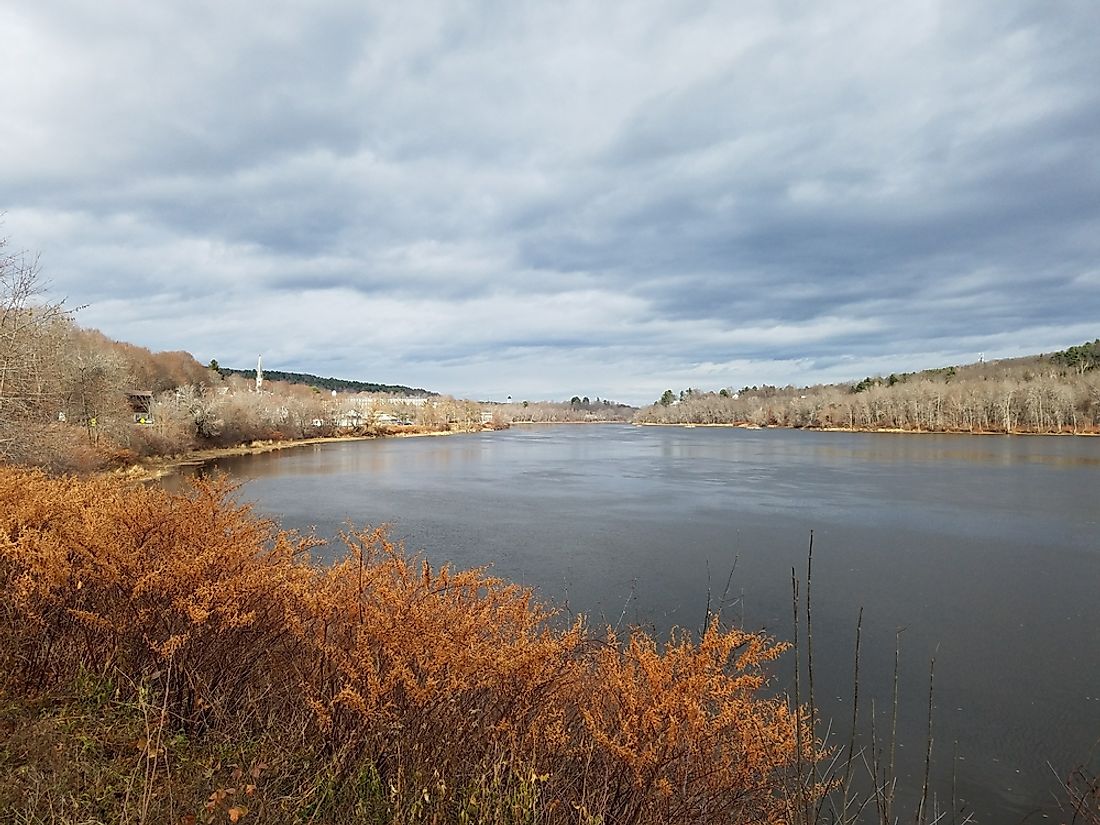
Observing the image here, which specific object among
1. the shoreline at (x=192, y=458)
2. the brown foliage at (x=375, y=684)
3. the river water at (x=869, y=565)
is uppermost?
the brown foliage at (x=375, y=684)

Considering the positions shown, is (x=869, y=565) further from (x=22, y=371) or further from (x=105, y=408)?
(x=105, y=408)

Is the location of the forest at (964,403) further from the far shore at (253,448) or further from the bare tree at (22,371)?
the bare tree at (22,371)

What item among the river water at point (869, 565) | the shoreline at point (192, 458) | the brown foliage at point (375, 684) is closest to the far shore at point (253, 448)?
the shoreline at point (192, 458)

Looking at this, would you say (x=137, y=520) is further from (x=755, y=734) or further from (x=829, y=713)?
(x=829, y=713)

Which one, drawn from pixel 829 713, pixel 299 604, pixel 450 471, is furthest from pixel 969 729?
pixel 450 471

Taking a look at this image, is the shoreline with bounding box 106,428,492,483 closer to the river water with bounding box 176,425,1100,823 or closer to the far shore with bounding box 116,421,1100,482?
the far shore with bounding box 116,421,1100,482

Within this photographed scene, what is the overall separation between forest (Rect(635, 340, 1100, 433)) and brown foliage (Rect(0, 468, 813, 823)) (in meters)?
84.1

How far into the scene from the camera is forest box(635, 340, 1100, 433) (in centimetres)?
7112

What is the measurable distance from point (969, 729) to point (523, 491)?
67.1 ft

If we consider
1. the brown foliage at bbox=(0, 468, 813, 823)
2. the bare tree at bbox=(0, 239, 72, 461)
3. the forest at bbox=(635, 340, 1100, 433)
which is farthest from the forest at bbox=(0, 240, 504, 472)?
the forest at bbox=(635, 340, 1100, 433)

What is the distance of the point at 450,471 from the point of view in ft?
118

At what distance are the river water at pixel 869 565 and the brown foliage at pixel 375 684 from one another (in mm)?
1673

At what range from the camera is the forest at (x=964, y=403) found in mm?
71125

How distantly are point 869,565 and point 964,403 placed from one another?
7728 centimetres
